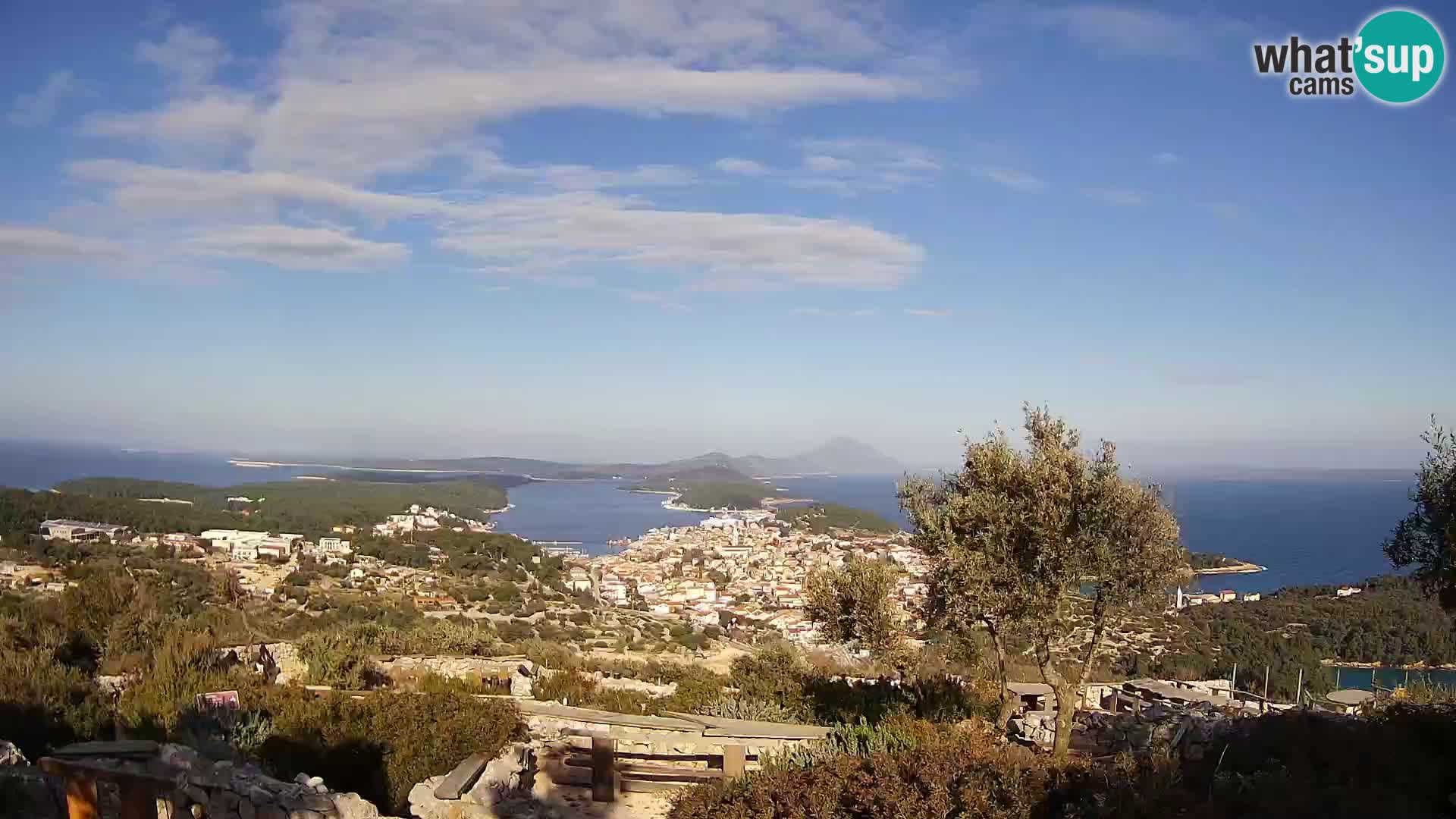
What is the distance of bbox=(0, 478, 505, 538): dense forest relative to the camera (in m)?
32.2

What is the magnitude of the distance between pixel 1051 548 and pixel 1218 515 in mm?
94623

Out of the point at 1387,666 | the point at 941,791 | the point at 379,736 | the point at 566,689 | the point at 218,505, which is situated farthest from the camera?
the point at 218,505

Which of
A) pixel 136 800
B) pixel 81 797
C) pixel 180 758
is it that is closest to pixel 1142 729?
pixel 180 758

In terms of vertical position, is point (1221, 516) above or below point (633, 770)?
below

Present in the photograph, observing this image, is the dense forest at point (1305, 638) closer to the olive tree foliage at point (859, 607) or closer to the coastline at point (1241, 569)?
the olive tree foliage at point (859, 607)

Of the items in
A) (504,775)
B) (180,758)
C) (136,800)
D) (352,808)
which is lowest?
(504,775)

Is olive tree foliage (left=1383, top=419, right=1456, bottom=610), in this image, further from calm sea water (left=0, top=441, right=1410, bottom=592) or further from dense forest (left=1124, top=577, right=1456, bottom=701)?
dense forest (left=1124, top=577, right=1456, bottom=701)

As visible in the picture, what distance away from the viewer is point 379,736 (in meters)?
→ 8.70

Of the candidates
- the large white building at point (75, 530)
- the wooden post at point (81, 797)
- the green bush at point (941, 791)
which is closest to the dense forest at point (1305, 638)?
the green bush at point (941, 791)

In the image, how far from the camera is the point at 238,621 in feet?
50.7

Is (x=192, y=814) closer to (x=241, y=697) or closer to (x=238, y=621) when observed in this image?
(x=241, y=697)

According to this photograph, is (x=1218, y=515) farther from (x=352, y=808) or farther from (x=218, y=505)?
(x=352, y=808)

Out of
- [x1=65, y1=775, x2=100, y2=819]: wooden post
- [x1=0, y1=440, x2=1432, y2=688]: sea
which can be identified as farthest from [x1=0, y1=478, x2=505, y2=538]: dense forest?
[x1=65, y1=775, x2=100, y2=819]: wooden post

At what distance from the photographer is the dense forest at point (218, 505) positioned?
1267 inches
